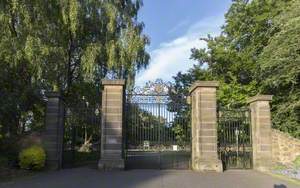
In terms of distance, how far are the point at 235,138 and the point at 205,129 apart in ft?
5.87

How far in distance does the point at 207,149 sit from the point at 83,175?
4.47 m

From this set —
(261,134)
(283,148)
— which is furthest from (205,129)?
(283,148)

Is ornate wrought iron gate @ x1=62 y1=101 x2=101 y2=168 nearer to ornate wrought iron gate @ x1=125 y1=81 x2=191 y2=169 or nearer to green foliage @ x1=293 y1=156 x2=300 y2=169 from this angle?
ornate wrought iron gate @ x1=125 y1=81 x2=191 y2=169

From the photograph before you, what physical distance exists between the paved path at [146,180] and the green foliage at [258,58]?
7576mm

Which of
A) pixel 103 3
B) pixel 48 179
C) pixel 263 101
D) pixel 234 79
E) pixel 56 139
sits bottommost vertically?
pixel 48 179

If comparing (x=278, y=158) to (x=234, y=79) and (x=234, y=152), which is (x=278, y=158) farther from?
(x=234, y=79)

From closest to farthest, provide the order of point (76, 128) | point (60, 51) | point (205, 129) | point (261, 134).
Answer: point (205, 129)
point (261, 134)
point (76, 128)
point (60, 51)

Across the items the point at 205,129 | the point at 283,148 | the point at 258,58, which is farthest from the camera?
the point at 258,58

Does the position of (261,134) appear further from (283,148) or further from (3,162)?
(3,162)

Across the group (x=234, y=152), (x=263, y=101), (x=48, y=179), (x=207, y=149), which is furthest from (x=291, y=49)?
(x=48, y=179)

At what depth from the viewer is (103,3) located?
23.8m

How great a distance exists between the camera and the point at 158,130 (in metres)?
15.8

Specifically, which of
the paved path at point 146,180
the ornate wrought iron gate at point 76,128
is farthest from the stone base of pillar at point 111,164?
the ornate wrought iron gate at point 76,128

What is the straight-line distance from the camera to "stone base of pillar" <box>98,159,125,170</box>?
1462 cm
